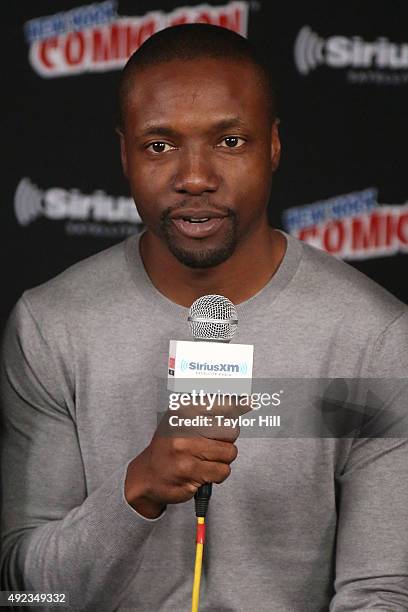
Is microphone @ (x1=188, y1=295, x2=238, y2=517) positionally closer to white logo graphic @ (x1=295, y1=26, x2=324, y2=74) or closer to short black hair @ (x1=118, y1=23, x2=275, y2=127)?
short black hair @ (x1=118, y1=23, x2=275, y2=127)

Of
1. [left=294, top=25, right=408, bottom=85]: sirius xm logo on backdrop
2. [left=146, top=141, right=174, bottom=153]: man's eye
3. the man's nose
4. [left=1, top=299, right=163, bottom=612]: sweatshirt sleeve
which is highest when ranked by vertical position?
[left=294, top=25, right=408, bottom=85]: sirius xm logo on backdrop

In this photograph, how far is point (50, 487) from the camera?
1440 mm

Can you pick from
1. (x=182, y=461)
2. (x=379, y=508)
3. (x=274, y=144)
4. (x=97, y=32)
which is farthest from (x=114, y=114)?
(x=182, y=461)

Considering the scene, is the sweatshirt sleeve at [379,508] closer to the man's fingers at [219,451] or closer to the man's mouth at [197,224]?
the man's mouth at [197,224]

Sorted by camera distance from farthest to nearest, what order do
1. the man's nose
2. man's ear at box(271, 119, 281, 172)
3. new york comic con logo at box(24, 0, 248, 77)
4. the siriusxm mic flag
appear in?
new york comic con logo at box(24, 0, 248, 77) → man's ear at box(271, 119, 281, 172) → the man's nose → the siriusxm mic flag

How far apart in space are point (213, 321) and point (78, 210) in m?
1.09

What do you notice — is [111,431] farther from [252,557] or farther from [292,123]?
[292,123]

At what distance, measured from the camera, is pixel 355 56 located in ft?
6.84

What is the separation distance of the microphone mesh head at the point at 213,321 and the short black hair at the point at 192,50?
1.34ft

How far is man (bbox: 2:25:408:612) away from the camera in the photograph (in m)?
1.34

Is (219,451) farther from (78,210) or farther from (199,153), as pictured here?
(78,210)

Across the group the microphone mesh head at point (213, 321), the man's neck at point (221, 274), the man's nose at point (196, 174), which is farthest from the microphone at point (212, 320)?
the man's neck at point (221, 274)

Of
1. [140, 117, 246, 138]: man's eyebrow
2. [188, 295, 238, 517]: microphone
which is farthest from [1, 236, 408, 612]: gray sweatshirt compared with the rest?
[188, 295, 238, 517]: microphone

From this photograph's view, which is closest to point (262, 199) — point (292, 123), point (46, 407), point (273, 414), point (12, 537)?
point (273, 414)
